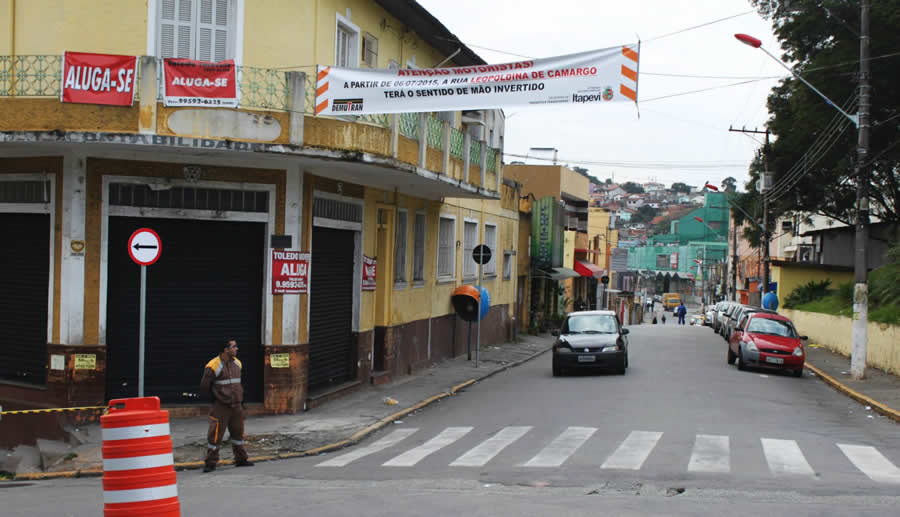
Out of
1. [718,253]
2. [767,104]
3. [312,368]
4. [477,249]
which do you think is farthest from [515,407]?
[718,253]

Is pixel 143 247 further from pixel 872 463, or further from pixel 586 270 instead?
pixel 586 270

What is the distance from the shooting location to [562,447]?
11570mm

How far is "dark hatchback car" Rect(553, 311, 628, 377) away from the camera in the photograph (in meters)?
20.3

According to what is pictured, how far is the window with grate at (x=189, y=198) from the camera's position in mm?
13742

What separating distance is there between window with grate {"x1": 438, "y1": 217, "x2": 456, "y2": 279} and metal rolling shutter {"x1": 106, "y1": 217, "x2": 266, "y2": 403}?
9432mm

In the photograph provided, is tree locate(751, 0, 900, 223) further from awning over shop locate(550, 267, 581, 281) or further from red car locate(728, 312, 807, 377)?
awning over shop locate(550, 267, 581, 281)

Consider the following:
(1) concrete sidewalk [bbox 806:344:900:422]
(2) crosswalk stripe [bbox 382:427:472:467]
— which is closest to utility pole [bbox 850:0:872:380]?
(1) concrete sidewalk [bbox 806:344:900:422]

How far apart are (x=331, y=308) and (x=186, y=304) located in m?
3.23

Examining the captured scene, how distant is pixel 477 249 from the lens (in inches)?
894

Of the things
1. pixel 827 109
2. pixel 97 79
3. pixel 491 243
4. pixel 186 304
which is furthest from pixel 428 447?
pixel 827 109

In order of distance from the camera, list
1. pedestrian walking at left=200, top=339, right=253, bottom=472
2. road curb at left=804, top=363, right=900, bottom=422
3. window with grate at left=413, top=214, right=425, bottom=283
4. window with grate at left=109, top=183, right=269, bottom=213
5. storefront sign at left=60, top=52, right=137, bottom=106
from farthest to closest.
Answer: window with grate at left=413, top=214, right=425, bottom=283
road curb at left=804, top=363, right=900, bottom=422
window with grate at left=109, top=183, right=269, bottom=213
storefront sign at left=60, top=52, right=137, bottom=106
pedestrian walking at left=200, top=339, right=253, bottom=472

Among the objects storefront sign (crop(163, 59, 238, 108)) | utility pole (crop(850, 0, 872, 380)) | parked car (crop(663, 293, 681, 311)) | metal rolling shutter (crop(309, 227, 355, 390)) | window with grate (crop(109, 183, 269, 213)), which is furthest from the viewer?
parked car (crop(663, 293, 681, 311))

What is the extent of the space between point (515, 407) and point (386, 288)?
4.78 meters

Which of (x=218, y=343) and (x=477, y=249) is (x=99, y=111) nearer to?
(x=218, y=343)
